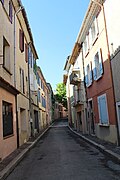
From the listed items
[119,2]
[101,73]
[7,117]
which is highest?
[119,2]

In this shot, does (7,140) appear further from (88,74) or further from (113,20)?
(88,74)

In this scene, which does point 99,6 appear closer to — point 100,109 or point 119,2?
point 119,2

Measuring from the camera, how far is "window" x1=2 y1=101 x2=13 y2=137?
34.1ft

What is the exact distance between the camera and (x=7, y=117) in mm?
11016

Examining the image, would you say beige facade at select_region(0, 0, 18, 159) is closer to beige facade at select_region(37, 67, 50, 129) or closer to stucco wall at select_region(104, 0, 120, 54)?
stucco wall at select_region(104, 0, 120, 54)

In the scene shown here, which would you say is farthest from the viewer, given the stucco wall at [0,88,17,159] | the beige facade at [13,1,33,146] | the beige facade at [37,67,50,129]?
the beige facade at [37,67,50,129]

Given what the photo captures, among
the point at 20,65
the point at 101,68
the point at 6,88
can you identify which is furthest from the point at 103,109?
the point at 6,88

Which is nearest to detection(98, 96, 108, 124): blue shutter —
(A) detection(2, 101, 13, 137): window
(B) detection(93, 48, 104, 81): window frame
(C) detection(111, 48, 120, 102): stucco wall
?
(B) detection(93, 48, 104, 81): window frame

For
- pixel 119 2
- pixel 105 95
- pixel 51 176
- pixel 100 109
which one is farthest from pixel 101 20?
pixel 51 176

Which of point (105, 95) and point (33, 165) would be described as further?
point (105, 95)

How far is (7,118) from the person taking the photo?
11000mm

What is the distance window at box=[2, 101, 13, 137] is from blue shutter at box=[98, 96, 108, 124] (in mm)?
4858

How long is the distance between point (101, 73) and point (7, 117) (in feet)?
18.3

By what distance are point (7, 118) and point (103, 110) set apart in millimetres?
5474
